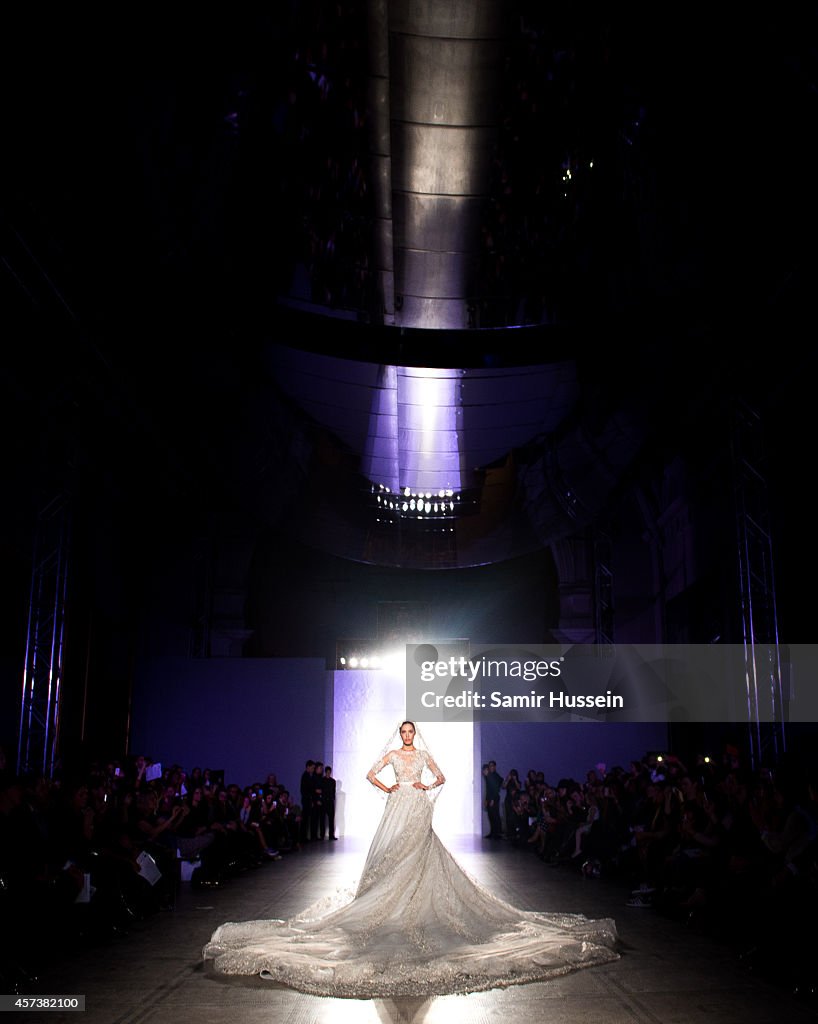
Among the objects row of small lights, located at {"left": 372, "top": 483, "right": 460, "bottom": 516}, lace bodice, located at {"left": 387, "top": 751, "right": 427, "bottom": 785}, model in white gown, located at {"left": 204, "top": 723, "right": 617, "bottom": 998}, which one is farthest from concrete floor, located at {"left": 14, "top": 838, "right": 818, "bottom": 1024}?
row of small lights, located at {"left": 372, "top": 483, "right": 460, "bottom": 516}

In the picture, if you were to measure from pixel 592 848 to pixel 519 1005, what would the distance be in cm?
665

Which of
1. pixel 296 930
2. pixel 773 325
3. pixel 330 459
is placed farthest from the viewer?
pixel 330 459

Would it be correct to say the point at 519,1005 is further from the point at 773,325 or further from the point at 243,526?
the point at 243,526

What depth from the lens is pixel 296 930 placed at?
562 centimetres

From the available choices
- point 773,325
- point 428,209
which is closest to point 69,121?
point 428,209

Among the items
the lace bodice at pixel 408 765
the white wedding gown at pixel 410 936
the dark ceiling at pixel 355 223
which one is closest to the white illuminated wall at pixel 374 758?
the dark ceiling at pixel 355 223

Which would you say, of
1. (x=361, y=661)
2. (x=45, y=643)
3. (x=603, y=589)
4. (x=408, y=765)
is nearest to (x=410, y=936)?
(x=408, y=765)

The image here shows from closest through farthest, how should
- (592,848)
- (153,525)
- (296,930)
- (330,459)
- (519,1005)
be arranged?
(519,1005), (296,930), (592,848), (330,459), (153,525)

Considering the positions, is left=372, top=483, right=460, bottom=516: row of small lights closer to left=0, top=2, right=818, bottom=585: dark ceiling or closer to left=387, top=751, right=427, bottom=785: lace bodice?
left=0, top=2, right=818, bottom=585: dark ceiling

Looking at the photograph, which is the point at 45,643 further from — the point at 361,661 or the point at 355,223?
the point at 361,661

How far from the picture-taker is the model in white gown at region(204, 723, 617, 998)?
463cm

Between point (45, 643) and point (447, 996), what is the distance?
7342 mm

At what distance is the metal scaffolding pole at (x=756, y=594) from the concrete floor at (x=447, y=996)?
2.78 metres

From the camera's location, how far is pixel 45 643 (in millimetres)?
10477
